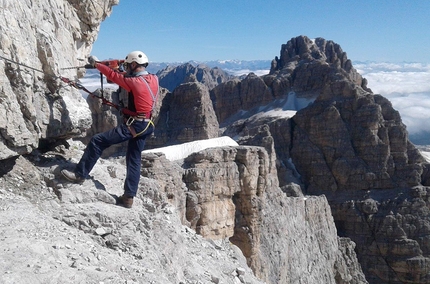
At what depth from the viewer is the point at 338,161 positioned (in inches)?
2477

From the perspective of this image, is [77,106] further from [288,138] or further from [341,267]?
[288,138]

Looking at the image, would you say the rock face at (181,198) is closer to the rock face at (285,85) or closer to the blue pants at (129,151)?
the blue pants at (129,151)

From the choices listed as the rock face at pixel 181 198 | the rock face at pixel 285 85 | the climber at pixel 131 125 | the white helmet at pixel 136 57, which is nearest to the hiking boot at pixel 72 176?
the climber at pixel 131 125

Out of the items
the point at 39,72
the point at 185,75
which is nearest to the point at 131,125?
the point at 39,72

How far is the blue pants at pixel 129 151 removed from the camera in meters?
6.93

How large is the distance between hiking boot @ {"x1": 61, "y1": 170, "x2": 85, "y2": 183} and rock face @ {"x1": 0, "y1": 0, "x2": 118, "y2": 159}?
1.98ft

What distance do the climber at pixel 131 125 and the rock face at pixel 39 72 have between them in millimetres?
737

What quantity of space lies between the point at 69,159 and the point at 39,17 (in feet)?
7.69

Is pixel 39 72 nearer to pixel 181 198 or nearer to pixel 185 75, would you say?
pixel 181 198

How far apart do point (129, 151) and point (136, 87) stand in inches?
42.0

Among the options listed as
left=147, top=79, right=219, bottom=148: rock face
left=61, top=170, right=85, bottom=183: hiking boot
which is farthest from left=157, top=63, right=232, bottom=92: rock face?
left=61, top=170, right=85, bottom=183: hiking boot

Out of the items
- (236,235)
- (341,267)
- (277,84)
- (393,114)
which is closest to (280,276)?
(236,235)

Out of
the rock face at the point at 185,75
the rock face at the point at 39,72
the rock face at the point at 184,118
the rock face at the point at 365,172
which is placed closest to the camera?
the rock face at the point at 39,72

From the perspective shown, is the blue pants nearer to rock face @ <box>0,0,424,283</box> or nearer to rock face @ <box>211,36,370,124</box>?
rock face @ <box>0,0,424,283</box>
